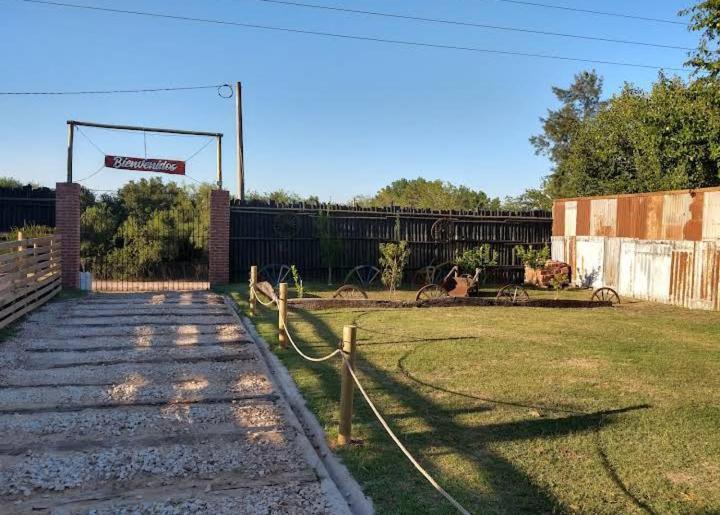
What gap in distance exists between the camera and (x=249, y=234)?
16250 mm

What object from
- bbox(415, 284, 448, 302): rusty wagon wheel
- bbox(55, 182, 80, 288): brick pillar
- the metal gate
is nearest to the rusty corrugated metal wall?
bbox(415, 284, 448, 302): rusty wagon wheel

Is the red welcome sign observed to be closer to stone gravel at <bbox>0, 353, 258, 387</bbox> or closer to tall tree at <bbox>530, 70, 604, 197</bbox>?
stone gravel at <bbox>0, 353, 258, 387</bbox>

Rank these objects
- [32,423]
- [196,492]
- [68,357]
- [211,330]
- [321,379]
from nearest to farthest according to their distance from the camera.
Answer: [196,492], [32,423], [321,379], [68,357], [211,330]

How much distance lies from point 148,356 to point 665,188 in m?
18.6

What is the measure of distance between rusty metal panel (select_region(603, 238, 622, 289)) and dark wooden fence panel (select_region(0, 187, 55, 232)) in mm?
14621

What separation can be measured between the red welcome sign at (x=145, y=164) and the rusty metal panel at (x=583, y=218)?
11526 millimetres

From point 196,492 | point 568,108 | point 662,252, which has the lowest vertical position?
point 196,492

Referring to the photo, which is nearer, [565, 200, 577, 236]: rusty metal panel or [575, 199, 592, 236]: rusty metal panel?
[575, 199, 592, 236]: rusty metal panel

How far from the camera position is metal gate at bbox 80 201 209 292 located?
17.3 metres

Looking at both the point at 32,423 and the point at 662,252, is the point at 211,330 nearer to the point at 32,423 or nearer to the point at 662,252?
the point at 32,423

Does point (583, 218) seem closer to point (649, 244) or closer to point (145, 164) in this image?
point (649, 244)

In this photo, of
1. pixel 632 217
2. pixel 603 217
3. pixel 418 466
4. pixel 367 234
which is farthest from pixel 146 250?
pixel 418 466

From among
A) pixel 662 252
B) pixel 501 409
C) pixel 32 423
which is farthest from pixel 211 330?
pixel 662 252

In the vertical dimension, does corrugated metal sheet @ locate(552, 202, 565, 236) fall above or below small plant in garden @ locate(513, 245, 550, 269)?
above
